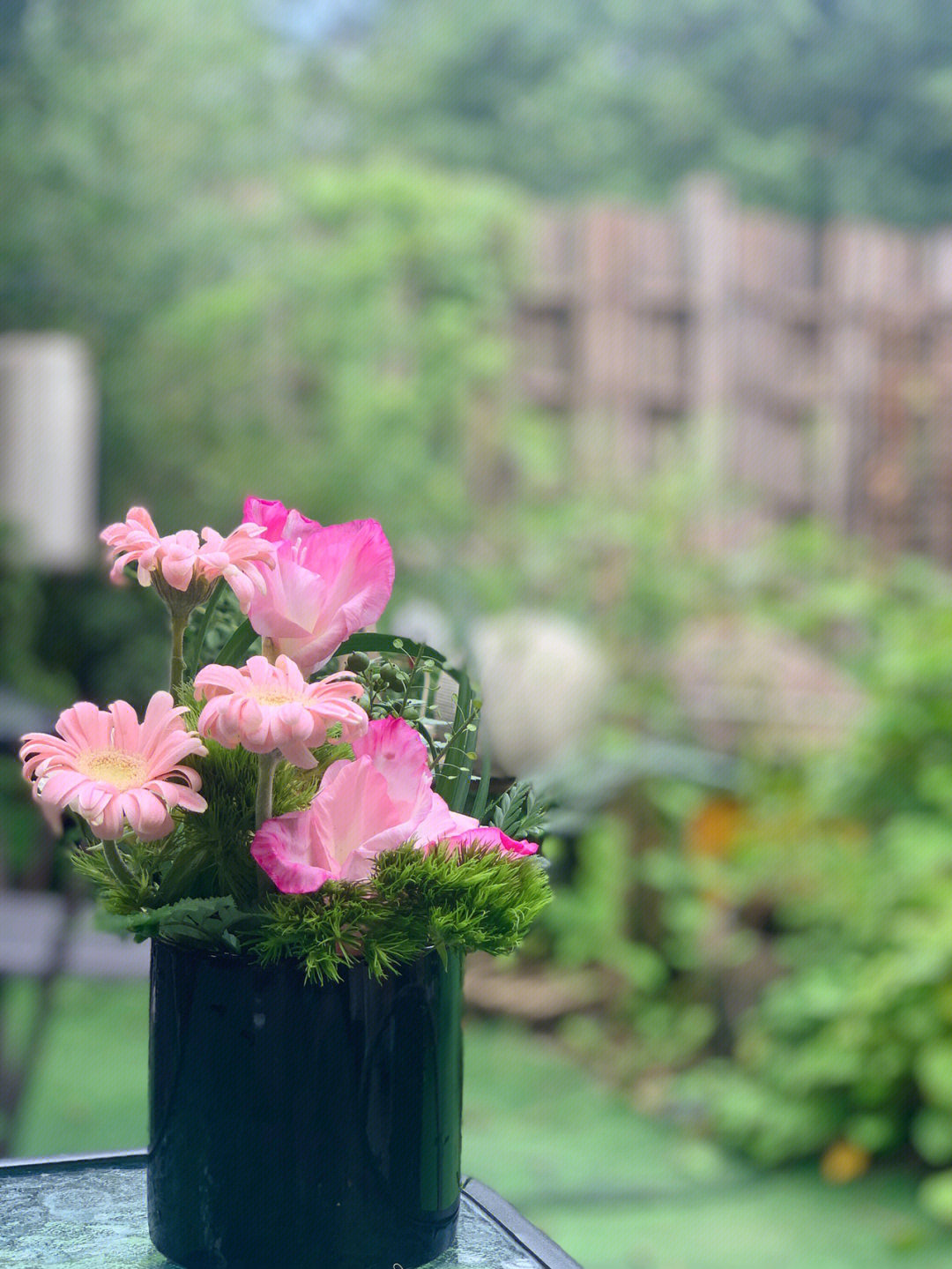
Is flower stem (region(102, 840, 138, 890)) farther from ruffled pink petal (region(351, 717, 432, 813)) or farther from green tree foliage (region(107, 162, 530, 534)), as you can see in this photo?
green tree foliage (region(107, 162, 530, 534))

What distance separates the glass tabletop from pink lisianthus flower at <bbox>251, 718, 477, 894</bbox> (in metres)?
0.16

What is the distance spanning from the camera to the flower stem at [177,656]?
0.43m

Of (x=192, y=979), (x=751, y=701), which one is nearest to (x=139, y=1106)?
(x=751, y=701)

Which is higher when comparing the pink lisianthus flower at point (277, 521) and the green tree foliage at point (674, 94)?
the green tree foliage at point (674, 94)

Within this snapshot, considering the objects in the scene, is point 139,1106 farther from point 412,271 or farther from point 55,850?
point 412,271

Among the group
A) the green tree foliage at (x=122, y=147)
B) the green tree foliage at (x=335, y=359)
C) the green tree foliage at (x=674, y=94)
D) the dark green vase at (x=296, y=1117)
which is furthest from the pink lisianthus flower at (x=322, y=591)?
the green tree foliage at (x=674, y=94)

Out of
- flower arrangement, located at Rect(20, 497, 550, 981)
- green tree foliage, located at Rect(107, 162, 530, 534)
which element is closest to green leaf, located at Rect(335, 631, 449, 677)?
flower arrangement, located at Rect(20, 497, 550, 981)

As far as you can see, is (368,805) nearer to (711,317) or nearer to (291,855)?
(291,855)

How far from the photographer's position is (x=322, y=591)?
1.36 ft

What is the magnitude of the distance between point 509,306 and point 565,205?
0.20 m

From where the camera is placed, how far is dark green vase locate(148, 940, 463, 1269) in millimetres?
398

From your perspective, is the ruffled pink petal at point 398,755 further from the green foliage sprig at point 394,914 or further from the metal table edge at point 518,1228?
the metal table edge at point 518,1228

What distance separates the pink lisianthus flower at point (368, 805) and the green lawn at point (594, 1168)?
43.1 inches

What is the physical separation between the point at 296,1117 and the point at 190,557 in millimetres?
180
